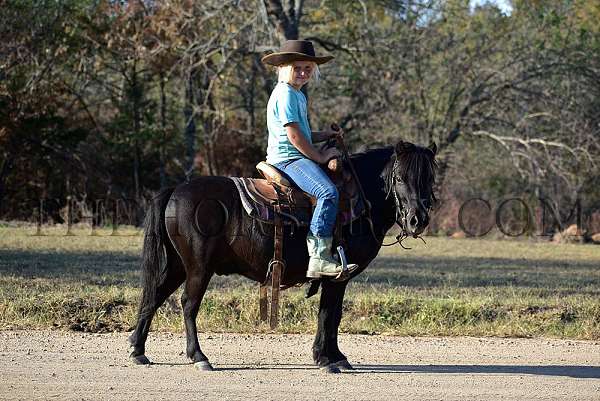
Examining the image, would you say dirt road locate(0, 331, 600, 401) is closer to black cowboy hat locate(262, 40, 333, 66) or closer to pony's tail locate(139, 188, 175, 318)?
pony's tail locate(139, 188, 175, 318)

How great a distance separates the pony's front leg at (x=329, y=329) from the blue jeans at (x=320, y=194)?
524 millimetres

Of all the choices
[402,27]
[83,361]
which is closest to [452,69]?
[402,27]

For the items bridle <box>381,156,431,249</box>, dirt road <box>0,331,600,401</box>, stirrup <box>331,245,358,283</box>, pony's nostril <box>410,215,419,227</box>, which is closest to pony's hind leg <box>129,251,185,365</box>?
dirt road <box>0,331,600,401</box>

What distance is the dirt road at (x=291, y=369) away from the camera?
24.3 feet

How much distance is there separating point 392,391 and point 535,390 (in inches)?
43.8

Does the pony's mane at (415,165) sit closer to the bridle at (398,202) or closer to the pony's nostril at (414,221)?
the bridle at (398,202)

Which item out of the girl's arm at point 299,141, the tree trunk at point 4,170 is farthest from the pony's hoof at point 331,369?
the tree trunk at point 4,170

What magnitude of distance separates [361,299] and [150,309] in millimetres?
3473

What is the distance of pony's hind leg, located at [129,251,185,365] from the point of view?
8.52m

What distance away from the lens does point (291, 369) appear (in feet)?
27.8

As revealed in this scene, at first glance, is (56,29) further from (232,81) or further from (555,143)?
(555,143)

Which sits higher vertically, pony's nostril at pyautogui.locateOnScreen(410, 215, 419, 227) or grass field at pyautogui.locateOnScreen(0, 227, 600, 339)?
pony's nostril at pyautogui.locateOnScreen(410, 215, 419, 227)

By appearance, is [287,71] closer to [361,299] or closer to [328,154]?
[328,154]

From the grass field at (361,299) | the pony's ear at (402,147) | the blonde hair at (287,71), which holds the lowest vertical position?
the grass field at (361,299)
